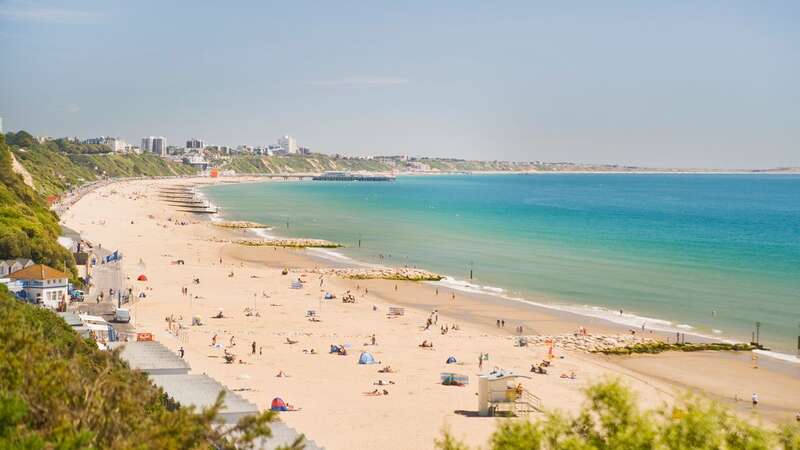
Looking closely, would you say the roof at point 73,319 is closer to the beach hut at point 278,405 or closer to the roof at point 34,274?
the roof at point 34,274

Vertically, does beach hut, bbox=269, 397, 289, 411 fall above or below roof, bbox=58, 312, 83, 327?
below

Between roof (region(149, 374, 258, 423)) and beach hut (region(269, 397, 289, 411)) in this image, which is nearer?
roof (region(149, 374, 258, 423))

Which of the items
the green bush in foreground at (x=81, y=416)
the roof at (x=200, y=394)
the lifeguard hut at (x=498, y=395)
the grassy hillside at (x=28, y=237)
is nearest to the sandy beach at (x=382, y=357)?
Result: the lifeguard hut at (x=498, y=395)

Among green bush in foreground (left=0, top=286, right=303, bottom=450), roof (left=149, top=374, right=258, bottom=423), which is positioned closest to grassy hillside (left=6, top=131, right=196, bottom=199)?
roof (left=149, top=374, right=258, bottom=423)

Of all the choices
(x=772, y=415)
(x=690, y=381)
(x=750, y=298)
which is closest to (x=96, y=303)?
(x=690, y=381)

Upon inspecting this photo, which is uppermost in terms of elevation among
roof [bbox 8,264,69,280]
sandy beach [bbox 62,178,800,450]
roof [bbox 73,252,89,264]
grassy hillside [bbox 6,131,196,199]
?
grassy hillside [bbox 6,131,196,199]

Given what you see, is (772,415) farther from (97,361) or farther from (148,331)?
(148,331)

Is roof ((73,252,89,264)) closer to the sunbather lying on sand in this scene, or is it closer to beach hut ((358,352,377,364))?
beach hut ((358,352,377,364))
